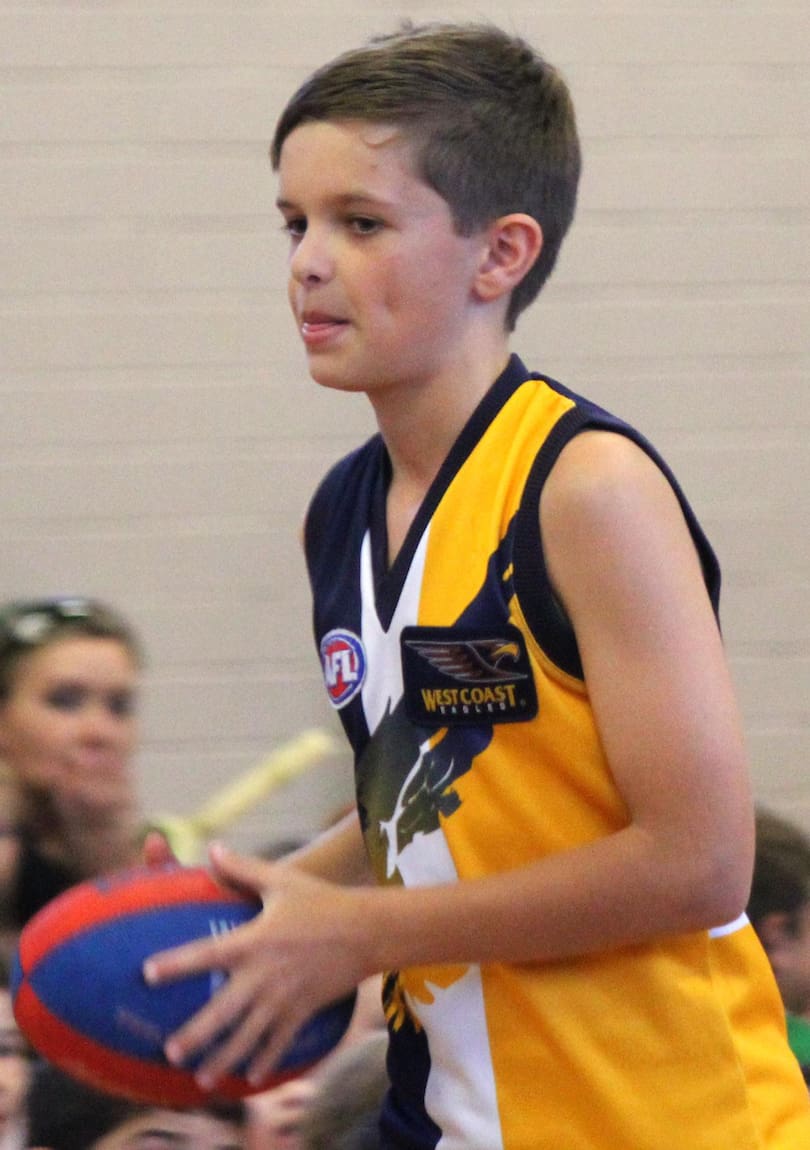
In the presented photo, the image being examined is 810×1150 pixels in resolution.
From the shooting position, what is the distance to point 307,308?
6.29 ft

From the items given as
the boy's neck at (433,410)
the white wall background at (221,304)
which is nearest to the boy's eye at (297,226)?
the boy's neck at (433,410)

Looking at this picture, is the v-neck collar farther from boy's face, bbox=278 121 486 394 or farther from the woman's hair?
the woman's hair

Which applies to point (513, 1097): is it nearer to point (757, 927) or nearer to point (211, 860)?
point (211, 860)

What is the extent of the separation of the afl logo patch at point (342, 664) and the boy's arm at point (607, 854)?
31 cm

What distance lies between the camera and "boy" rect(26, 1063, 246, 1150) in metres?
2.75

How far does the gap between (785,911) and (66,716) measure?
150 centimetres

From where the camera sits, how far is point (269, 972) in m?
1.66

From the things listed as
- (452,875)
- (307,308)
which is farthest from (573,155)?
(452,875)

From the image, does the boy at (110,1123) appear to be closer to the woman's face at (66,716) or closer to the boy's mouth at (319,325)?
the woman's face at (66,716)

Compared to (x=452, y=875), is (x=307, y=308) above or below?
above

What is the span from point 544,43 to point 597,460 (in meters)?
3.20

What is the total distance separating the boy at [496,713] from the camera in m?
1.69

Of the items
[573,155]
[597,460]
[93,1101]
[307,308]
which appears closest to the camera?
[597,460]

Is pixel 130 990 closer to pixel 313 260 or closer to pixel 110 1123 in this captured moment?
pixel 313 260
